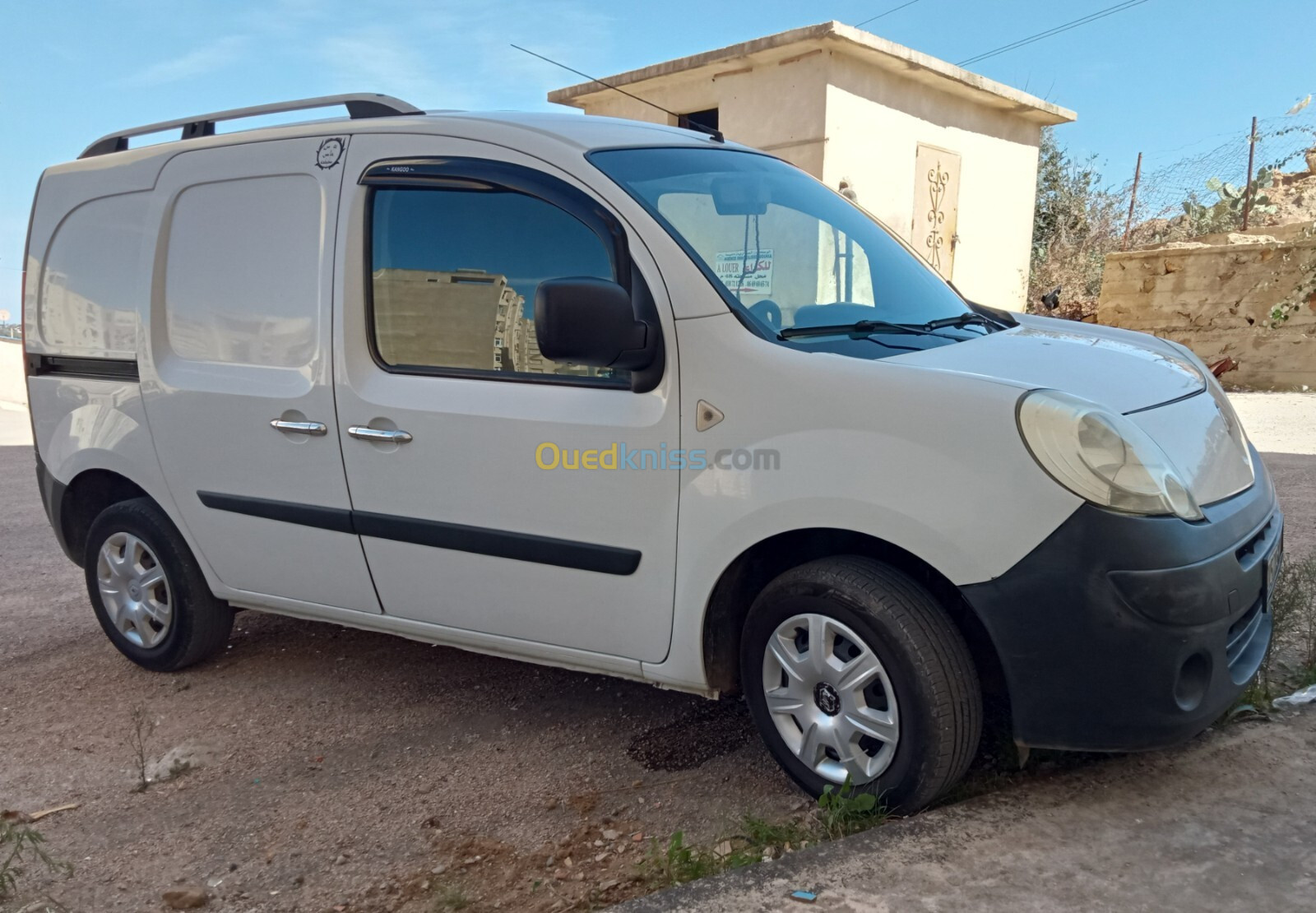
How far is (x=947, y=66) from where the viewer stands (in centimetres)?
1069

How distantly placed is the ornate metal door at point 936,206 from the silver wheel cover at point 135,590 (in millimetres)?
8731

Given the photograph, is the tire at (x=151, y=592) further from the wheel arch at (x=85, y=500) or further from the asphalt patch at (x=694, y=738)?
the asphalt patch at (x=694, y=738)

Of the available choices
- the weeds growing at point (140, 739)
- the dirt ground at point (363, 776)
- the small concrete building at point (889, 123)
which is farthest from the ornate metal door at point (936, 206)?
the weeds growing at point (140, 739)

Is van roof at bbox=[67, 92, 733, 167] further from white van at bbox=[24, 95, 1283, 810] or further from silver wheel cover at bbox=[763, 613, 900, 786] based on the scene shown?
silver wheel cover at bbox=[763, 613, 900, 786]

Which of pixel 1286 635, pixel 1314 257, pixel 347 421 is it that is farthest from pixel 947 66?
pixel 347 421

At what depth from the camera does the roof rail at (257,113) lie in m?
3.49

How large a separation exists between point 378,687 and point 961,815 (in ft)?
7.64

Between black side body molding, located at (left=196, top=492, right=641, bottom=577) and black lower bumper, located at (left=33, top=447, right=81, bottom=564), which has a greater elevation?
black side body molding, located at (left=196, top=492, right=641, bottom=577)

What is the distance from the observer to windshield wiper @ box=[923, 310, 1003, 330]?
3.10m

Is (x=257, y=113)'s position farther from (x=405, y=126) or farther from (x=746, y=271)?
(x=746, y=271)

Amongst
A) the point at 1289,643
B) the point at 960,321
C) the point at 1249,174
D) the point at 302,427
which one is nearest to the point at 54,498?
the point at 302,427

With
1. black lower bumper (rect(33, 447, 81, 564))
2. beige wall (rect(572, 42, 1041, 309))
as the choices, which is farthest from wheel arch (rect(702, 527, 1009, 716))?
beige wall (rect(572, 42, 1041, 309))

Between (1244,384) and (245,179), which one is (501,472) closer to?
(245,179)

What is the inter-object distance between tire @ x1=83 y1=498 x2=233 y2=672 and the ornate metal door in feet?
28.5
